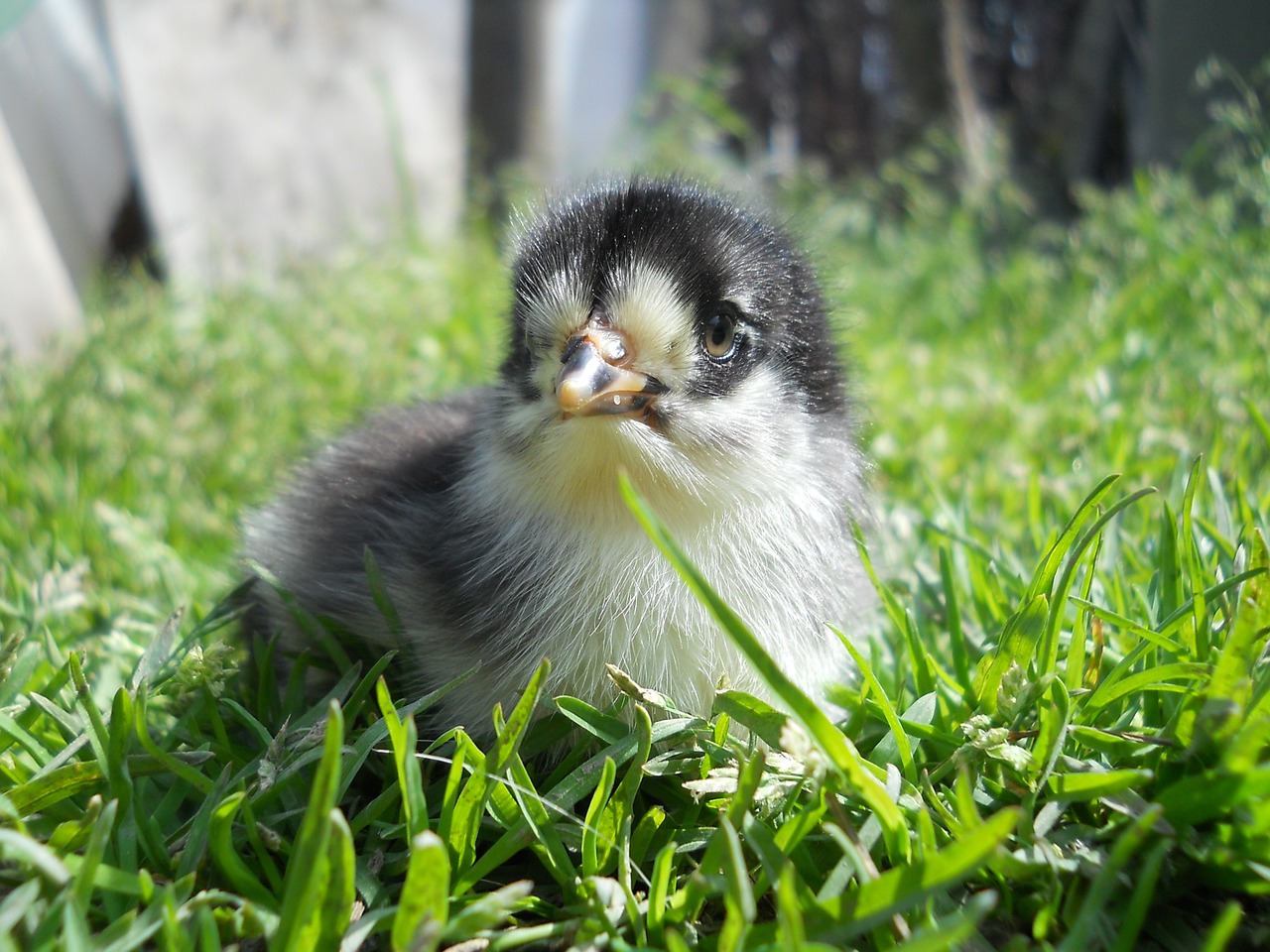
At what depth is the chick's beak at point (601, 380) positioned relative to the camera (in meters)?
1.36

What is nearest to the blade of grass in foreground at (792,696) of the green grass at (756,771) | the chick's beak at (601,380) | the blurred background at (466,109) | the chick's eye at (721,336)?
the green grass at (756,771)

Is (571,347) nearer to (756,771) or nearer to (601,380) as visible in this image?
(601,380)

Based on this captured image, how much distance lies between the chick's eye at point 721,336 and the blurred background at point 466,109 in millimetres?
734

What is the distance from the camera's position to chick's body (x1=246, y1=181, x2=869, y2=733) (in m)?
1.46

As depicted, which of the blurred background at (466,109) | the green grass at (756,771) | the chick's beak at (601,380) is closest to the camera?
the green grass at (756,771)

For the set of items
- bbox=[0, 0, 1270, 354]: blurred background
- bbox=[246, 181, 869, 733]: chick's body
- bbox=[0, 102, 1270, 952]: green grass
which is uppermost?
bbox=[0, 0, 1270, 354]: blurred background

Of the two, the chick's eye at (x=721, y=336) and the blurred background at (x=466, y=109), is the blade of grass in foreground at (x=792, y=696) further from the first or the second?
the blurred background at (x=466, y=109)

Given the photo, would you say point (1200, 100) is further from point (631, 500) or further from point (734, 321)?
point (631, 500)

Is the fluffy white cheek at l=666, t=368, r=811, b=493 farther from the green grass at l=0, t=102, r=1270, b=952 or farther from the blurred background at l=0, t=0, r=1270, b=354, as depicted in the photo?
the blurred background at l=0, t=0, r=1270, b=354

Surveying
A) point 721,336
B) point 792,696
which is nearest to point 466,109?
point 721,336

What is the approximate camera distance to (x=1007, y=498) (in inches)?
97.4

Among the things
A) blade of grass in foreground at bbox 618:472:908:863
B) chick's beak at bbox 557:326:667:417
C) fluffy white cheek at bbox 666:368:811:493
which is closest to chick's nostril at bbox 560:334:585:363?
chick's beak at bbox 557:326:667:417

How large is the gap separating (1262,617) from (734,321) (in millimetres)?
840

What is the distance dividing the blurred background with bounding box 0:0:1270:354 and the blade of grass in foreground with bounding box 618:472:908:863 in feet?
3.91
